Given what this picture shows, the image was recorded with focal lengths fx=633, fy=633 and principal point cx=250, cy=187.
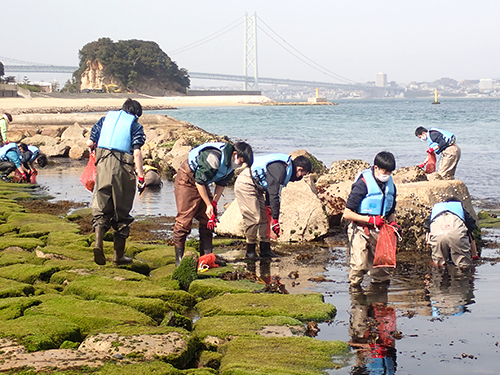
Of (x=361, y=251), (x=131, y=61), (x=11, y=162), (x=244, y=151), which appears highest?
(x=131, y=61)

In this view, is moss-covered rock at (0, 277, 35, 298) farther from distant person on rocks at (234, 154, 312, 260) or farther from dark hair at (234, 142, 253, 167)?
distant person on rocks at (234, 154, 312, 260)

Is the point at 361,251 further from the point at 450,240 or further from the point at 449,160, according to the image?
the point at 449,160

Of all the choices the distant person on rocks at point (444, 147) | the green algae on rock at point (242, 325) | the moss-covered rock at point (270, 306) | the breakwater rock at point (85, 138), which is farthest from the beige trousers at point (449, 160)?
the green algae on rock at point (242, 325)

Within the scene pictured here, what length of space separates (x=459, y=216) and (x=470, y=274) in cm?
67

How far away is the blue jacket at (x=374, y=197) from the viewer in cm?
604

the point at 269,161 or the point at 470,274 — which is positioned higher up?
the point at 269,161

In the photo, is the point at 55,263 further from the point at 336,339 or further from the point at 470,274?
the point at 470,274

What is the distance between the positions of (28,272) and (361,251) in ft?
10.8

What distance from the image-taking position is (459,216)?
7258 mm

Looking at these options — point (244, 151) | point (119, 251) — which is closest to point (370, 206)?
point (244, 151)

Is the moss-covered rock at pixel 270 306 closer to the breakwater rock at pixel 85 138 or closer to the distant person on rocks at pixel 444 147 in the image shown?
the distant person on rocks at pixel 444 147

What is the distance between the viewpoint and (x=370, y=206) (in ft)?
20.0

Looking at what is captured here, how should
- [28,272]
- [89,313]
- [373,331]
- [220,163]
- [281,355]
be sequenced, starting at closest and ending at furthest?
1. [281,355]
2. [89,313]
3. [373,331]
4. [28,272]
5. [220,163]

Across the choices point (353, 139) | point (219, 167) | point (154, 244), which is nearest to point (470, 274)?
point (219, 167)
